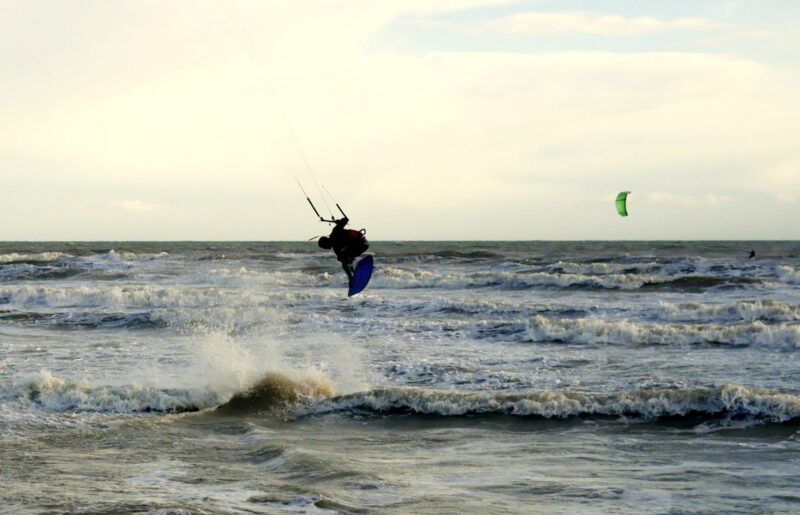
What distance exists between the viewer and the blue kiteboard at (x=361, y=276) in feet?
48.3

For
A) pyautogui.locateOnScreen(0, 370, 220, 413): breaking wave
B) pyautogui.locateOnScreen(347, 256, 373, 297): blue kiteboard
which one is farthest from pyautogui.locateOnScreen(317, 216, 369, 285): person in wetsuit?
pyautogui.locateOnScreen(0, 370, 220, 413): breaking wave

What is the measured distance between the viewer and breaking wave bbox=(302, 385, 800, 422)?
38.2 feet

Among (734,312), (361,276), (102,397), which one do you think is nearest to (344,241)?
(361,276)

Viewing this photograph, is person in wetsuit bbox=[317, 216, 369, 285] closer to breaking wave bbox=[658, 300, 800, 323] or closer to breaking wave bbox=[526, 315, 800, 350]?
breaking wave bbox=[526, 315, 800, 350]

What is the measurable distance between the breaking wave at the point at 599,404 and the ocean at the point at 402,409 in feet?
0.11

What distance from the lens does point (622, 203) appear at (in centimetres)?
2034

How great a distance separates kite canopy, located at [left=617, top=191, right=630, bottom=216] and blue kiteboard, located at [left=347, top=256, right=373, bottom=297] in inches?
299

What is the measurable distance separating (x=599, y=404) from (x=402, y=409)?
2941 millimetres

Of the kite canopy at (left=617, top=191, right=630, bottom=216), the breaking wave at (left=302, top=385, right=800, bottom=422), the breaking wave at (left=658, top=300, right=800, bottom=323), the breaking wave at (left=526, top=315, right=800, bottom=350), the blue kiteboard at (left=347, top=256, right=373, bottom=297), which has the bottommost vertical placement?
the breaking wave at (left=302, top=385, right=800, bottom=422)

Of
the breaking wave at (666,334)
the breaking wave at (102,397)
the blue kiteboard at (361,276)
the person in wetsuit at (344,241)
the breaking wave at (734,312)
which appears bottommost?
the breaking wave at (102,397)

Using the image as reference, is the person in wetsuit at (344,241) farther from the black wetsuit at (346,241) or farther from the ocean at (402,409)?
the ocean at (402,409)

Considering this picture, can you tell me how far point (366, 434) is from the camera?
11.2 meters

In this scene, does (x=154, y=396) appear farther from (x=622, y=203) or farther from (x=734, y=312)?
(x=734, y=312)

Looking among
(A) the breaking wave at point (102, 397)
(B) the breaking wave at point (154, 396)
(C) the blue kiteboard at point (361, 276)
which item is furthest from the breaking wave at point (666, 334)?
(A) the breaking wave at point (102, 397)
